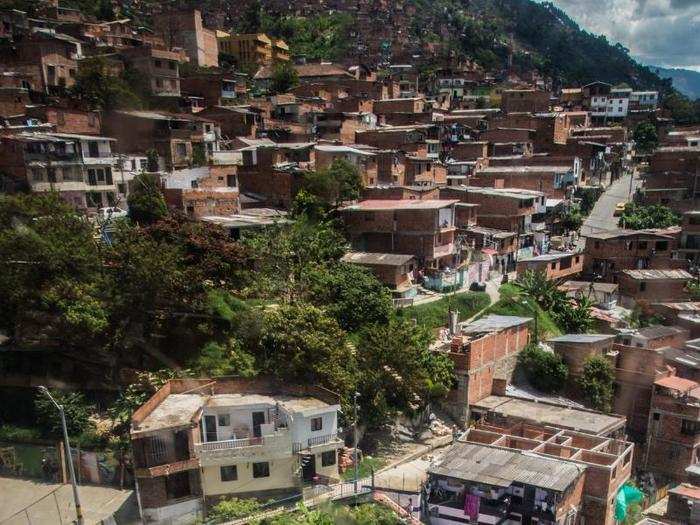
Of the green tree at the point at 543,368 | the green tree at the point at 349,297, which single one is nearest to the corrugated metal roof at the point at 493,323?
the green tree at the point at 543,368

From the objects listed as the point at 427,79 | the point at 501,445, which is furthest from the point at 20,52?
the point at 427,79

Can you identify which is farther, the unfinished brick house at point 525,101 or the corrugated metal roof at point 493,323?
the unfinished brick house at point 525,101

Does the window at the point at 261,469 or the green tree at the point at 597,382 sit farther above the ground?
the window at the point at 261,469

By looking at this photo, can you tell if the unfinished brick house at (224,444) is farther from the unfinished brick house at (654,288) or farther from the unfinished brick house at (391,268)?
the unfinished brick house at (654,288)

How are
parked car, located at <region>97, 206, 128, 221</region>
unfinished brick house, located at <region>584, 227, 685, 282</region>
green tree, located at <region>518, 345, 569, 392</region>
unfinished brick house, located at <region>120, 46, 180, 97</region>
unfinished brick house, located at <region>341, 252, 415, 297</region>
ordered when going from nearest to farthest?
green tree, located at <region>518, 345, 569, 392</region>
unfinished brick house, located at <region>341, 252, 415, 297</region>
parked car, located at <region>97, 206, 128, 221</region>
unfinished brick house, located at <region>584, 227, 685, 282</region>
unfinished brick house, located at <region>120, 46, 180, 97</region>

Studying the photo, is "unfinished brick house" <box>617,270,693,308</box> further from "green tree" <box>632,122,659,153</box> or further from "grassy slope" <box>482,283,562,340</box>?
"green tree" <box>632,122,659,153</box>

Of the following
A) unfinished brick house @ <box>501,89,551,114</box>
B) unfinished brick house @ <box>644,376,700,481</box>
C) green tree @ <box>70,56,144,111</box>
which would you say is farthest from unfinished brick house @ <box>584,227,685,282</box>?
green tree @ <box>70,56,144,111</box>
